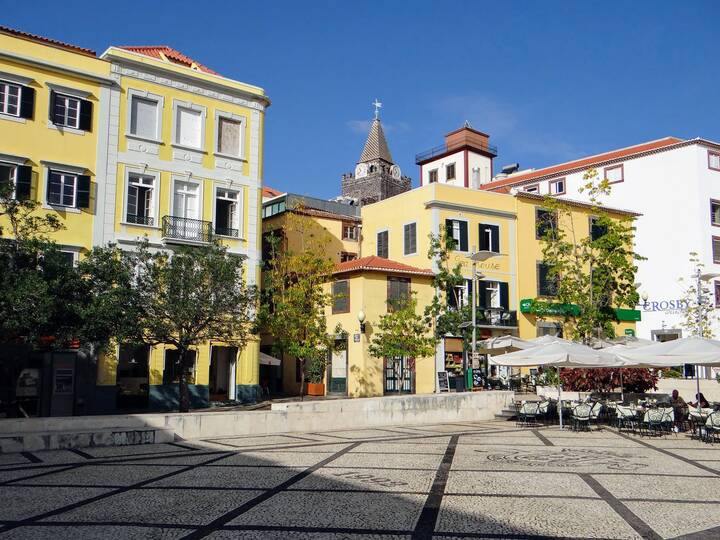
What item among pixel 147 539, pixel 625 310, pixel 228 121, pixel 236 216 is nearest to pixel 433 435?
pixel 147 539

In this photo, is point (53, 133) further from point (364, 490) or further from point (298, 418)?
point (364, 490)

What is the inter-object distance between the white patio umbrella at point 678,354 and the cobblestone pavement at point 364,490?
2401 millimetres

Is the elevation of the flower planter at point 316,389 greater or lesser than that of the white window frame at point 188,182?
lesser

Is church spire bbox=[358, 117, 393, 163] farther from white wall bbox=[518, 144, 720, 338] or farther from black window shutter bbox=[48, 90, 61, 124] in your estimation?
black window shutter bbox=[48, 90, 61, 124]

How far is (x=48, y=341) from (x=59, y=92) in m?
9.93

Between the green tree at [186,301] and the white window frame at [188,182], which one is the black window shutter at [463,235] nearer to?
the white window frame at [188,182]

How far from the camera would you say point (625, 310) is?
42.0 meters

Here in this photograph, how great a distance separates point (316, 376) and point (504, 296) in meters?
11.9

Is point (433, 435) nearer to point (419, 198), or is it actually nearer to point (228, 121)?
point (228, 121)

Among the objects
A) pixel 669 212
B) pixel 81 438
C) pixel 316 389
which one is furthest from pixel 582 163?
pixel 81 438

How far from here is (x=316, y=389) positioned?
3403 centimetres

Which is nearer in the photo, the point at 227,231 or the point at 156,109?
the point at 156,109

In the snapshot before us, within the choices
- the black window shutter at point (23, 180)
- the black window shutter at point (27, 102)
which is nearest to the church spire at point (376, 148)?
the black window shutter at point (27, 102)

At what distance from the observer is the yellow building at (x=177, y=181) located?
26875 millimetres
